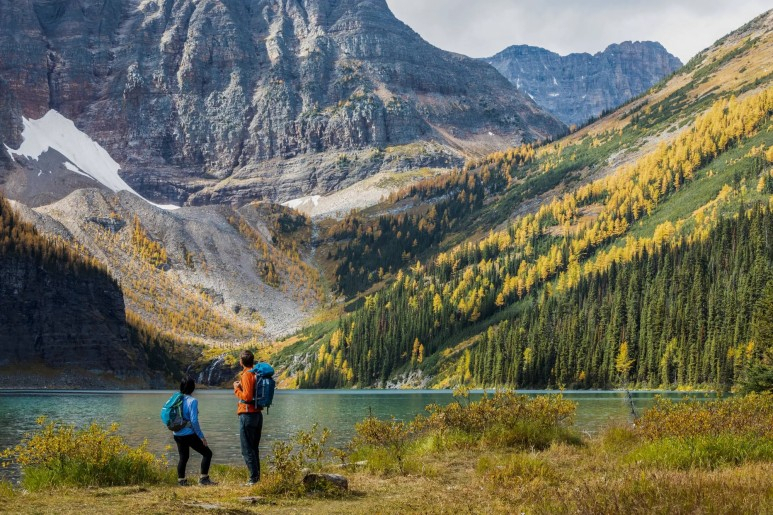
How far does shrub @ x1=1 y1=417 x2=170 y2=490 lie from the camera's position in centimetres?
1750

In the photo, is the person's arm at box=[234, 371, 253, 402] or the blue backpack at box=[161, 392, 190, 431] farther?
the blue backpack at box=[161, 392, 190, 431]

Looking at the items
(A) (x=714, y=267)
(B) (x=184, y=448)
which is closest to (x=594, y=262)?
(A) (x=714, y=267)

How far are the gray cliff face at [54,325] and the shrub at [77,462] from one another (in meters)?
171

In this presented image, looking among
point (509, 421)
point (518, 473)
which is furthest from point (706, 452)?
point (509, 421)

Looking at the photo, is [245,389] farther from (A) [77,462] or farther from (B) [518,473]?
(B) [518,473]

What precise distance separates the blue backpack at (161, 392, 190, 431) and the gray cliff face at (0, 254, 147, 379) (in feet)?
566

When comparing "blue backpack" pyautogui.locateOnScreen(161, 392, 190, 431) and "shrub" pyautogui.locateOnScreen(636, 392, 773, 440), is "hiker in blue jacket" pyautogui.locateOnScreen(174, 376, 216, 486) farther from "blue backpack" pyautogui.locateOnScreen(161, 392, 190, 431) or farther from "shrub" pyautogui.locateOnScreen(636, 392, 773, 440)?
"shrub" pyautogui.locateOnScreen(636, 392, 773, 440)

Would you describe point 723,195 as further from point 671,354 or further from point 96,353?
point 96,353

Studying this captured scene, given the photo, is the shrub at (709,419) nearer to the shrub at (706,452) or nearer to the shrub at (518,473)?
the shrub at (706,452)

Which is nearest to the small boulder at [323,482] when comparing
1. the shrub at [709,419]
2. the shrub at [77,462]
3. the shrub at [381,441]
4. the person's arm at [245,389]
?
the person's arm at [245,389]

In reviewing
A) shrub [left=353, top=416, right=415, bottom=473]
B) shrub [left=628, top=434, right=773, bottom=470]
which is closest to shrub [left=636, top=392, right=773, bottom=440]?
shrub [left=628, top=434, right=773, bottom=470]

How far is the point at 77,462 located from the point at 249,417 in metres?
4.92

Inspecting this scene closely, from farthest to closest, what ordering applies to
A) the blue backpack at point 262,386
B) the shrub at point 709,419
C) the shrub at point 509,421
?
the shrub at point 509,421, the shrub at point 709,419, the blue backpack at point 262,386

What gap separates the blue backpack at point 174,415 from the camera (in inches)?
730
